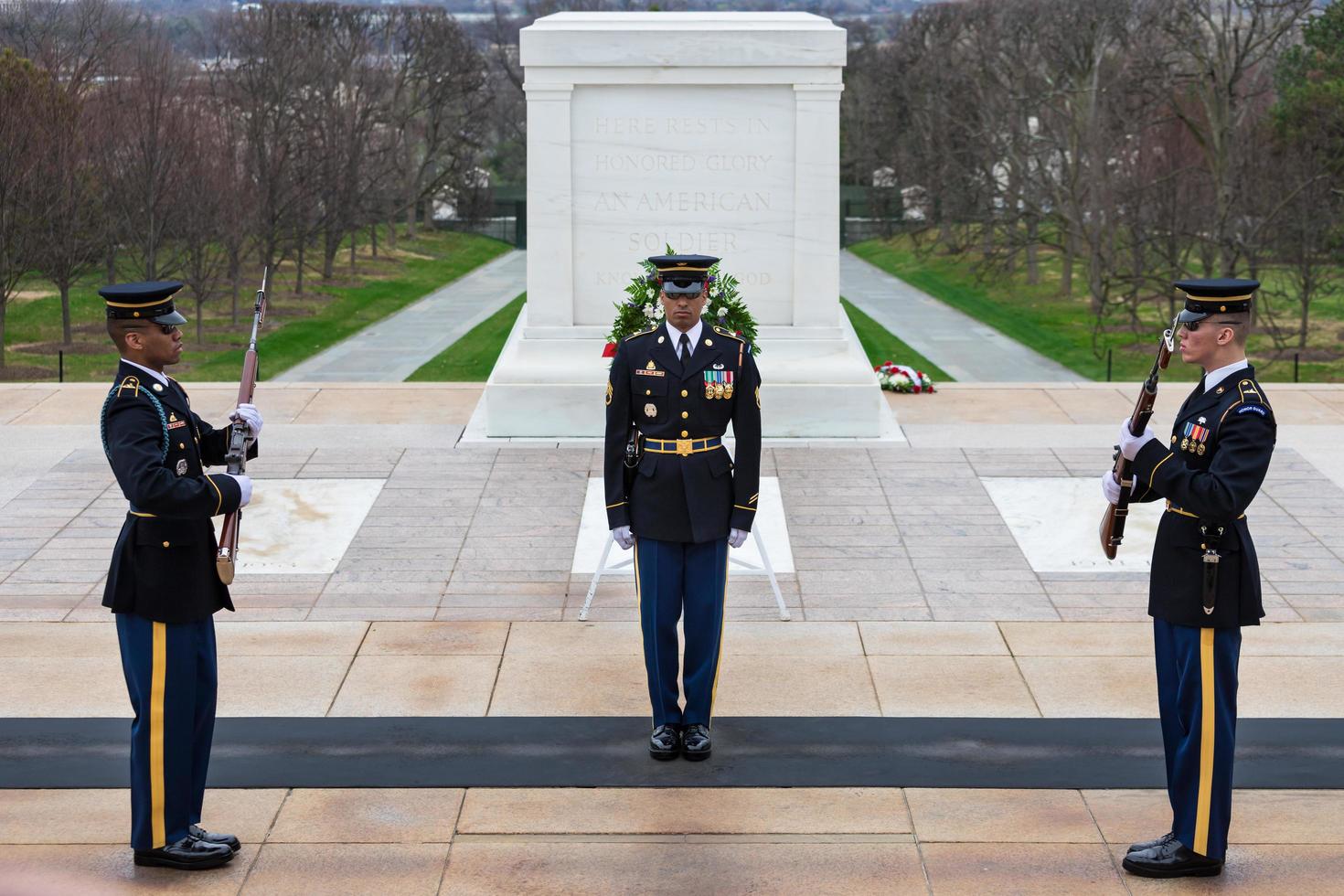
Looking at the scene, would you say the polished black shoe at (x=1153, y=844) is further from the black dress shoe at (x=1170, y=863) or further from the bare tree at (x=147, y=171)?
the bare tree at (x=147, y=171)

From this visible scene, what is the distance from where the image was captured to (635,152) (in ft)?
38.2

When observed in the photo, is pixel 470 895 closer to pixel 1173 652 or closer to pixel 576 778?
pixel 576 778

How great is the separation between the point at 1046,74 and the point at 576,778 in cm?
3857

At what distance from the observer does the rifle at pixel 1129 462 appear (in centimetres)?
504

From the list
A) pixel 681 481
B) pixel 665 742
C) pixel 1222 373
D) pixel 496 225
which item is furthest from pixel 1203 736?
pixel 496 225

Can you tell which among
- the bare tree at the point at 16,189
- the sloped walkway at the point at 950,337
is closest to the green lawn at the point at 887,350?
the sloped walkway at the point at 950,337

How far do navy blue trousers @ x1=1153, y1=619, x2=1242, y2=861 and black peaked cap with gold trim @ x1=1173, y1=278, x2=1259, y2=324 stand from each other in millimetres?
946

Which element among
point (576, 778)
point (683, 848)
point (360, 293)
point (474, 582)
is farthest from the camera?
point (360, 293)

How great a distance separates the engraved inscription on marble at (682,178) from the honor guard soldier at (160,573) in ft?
22.3

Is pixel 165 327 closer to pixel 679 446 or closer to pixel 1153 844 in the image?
pixel 679 446

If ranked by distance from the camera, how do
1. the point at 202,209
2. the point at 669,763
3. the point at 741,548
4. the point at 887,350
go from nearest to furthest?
the point at 669,763 < the point at 741,548 < the point at 887,350 < the point at 202,209

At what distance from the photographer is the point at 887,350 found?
26.5 metres

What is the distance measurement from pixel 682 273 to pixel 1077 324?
25.3m

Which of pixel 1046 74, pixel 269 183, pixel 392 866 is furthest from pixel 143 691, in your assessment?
pixel 1046 74
